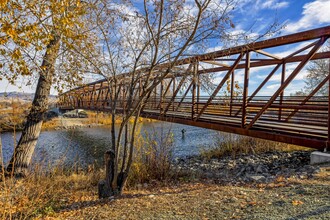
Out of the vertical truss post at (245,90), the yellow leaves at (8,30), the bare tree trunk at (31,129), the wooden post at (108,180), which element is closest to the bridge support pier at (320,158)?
the vertical truss post at (245,90)

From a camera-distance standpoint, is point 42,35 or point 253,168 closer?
point 42,35

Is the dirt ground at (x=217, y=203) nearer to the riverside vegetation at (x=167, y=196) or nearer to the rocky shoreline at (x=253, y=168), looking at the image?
Result: the riverside vegetation at (x=167, y=196)

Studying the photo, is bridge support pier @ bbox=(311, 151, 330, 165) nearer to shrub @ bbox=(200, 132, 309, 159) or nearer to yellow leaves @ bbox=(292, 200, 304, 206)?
yellow leaves @ bbox=(292, 200, 304, 206)

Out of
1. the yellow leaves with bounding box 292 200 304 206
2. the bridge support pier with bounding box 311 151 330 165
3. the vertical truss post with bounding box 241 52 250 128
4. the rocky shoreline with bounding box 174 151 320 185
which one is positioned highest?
the vertical truss post with bounding box 241 52 250 128

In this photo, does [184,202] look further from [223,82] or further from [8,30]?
[223,82]

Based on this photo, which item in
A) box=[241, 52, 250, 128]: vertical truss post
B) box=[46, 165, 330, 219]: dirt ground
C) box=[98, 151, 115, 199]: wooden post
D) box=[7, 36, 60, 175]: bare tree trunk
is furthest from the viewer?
box=[7, 36, 60, 175]: bare tree trunk

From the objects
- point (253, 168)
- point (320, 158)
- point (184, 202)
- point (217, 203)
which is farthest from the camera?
point (253, 168)

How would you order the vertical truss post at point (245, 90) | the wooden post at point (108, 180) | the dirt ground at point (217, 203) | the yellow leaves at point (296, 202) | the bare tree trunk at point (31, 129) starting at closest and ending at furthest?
the dirt ground at point (217, 203), the yellow leaves at point (296, 202), the wooden post at point (108, 180), the vertical truss post at point (245, 90), the bare tree trunk at point (31, 129)

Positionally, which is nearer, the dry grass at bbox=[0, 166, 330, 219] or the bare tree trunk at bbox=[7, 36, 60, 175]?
the dry grass at bbox=[0, 166, 330, 219]

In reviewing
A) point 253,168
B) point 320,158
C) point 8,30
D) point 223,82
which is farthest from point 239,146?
point 8,30

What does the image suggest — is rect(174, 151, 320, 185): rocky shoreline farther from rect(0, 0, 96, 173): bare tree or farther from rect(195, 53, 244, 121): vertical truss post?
rect(0, 0, 96, 173): bare tree

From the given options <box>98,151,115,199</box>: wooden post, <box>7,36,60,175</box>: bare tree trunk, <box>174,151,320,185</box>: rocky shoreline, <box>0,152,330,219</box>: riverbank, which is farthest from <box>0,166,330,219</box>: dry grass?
<box>7,36,60,175</box>: bare tree trunk

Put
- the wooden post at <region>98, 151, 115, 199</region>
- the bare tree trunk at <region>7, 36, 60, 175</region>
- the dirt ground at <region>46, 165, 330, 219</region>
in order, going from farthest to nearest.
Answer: the bare tree trunk at <region>7, 36, 60, 175</region> < the wooden post at <region>98, 151, 115, 199</region> < the dirt ground at <region>46, 165, 330, 219</region>

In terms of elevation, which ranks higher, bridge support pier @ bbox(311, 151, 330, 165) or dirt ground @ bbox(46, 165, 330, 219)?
bridge support pier @ bbox(311, 151, 330, 165)
